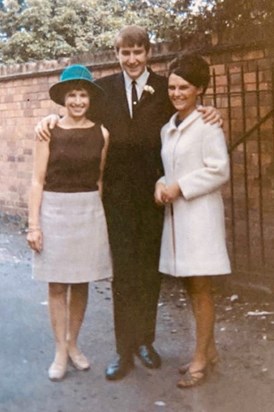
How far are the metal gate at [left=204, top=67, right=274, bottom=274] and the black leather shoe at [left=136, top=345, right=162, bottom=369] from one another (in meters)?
1.10

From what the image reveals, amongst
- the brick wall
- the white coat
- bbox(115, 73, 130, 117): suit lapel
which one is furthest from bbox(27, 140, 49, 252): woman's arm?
the brick wall

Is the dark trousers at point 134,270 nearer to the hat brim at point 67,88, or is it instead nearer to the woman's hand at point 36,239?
the woman's hand at point 36,239

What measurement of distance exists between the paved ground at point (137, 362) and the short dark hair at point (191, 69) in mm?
1074

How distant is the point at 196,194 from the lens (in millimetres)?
2523

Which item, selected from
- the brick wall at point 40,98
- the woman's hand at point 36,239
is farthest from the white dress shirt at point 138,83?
the brick wall at point 40,98

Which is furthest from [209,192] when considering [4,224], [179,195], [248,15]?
[4,224]

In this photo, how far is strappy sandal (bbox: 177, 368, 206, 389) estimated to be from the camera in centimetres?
259

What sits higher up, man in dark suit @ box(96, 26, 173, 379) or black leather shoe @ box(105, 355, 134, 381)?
man in dark suit @ box(96, 26, 173, 379)

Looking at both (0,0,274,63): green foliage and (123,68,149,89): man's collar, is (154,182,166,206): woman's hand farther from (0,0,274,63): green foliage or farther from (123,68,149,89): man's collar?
(0,0,274,63): green foliage

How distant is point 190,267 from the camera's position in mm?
2555

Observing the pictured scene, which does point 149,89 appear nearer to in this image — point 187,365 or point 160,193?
point 160,193

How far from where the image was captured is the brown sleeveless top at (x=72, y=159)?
2602 mm

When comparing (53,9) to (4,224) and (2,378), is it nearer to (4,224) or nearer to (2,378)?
(2,378)

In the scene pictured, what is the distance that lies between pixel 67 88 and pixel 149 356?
1.07m
